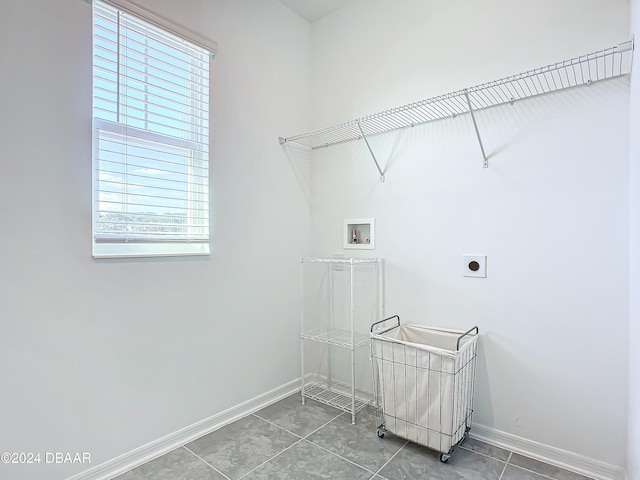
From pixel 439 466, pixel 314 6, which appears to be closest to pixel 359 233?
pixel 439 466

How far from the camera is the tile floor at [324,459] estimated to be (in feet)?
5.22

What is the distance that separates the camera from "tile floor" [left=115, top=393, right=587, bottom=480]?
159 centimetres

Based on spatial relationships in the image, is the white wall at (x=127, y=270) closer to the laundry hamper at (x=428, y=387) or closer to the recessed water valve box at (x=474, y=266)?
the laundry hamper at (x=428, y=387)

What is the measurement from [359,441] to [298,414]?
1.51 feet

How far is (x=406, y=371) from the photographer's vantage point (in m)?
1.77

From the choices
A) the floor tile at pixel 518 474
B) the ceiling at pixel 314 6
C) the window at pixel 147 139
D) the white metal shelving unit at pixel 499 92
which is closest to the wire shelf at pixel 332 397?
the floor tile at pixel 518 474

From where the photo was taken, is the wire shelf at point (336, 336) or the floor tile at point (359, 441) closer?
the floor tile at point (359, 441)

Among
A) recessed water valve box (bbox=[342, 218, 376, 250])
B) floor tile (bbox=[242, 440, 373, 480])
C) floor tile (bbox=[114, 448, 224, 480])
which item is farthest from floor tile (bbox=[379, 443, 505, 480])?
recessed water valve box (bbox=[342, 218, 376, 250])

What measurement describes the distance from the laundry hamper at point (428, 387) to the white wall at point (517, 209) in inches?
6.1

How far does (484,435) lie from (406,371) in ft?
1.95

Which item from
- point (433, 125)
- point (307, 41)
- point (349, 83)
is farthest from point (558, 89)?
point (307, 41)

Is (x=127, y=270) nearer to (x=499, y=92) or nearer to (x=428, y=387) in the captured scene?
(x=428, y=387)

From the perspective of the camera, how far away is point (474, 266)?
1883mm

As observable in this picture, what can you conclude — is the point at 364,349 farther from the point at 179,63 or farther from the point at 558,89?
the point at 179,63
